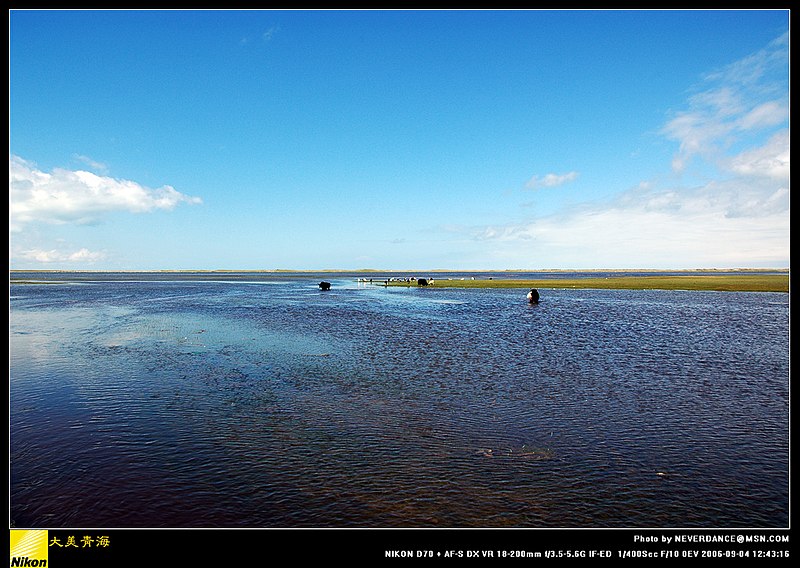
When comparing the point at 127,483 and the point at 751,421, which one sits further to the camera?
the point at 751,421

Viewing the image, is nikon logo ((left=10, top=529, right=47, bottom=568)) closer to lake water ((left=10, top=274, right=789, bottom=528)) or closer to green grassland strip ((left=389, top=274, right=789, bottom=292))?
lake water ((left=10, top=274, right=789, bottom=528))

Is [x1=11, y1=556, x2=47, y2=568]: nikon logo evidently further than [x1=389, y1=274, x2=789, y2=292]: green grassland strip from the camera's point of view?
No

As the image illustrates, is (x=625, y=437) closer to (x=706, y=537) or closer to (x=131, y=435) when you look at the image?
(x=706, y=537)

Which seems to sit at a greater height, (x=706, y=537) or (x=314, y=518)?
(x=706, y=537)

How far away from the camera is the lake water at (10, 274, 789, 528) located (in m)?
9.75

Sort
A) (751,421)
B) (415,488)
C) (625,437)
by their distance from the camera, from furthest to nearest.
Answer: (751,421)
(625,437)
(415,488)

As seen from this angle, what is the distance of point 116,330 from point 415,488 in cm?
3481

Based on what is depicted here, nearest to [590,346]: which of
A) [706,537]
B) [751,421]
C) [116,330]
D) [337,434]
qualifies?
[751,421]

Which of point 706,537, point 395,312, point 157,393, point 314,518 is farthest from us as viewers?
point 395,312

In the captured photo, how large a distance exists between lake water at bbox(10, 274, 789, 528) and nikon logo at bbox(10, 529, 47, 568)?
6.25 feet

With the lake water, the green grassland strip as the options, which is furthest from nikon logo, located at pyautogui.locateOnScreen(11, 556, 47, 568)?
the green grassland strip

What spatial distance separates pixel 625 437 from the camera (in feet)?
44.5

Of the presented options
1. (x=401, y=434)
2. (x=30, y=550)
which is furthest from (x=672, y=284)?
(x=30, y=550)

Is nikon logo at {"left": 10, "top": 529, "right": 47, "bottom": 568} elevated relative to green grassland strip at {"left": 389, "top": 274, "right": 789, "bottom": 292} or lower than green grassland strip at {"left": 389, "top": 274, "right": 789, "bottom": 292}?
lower
